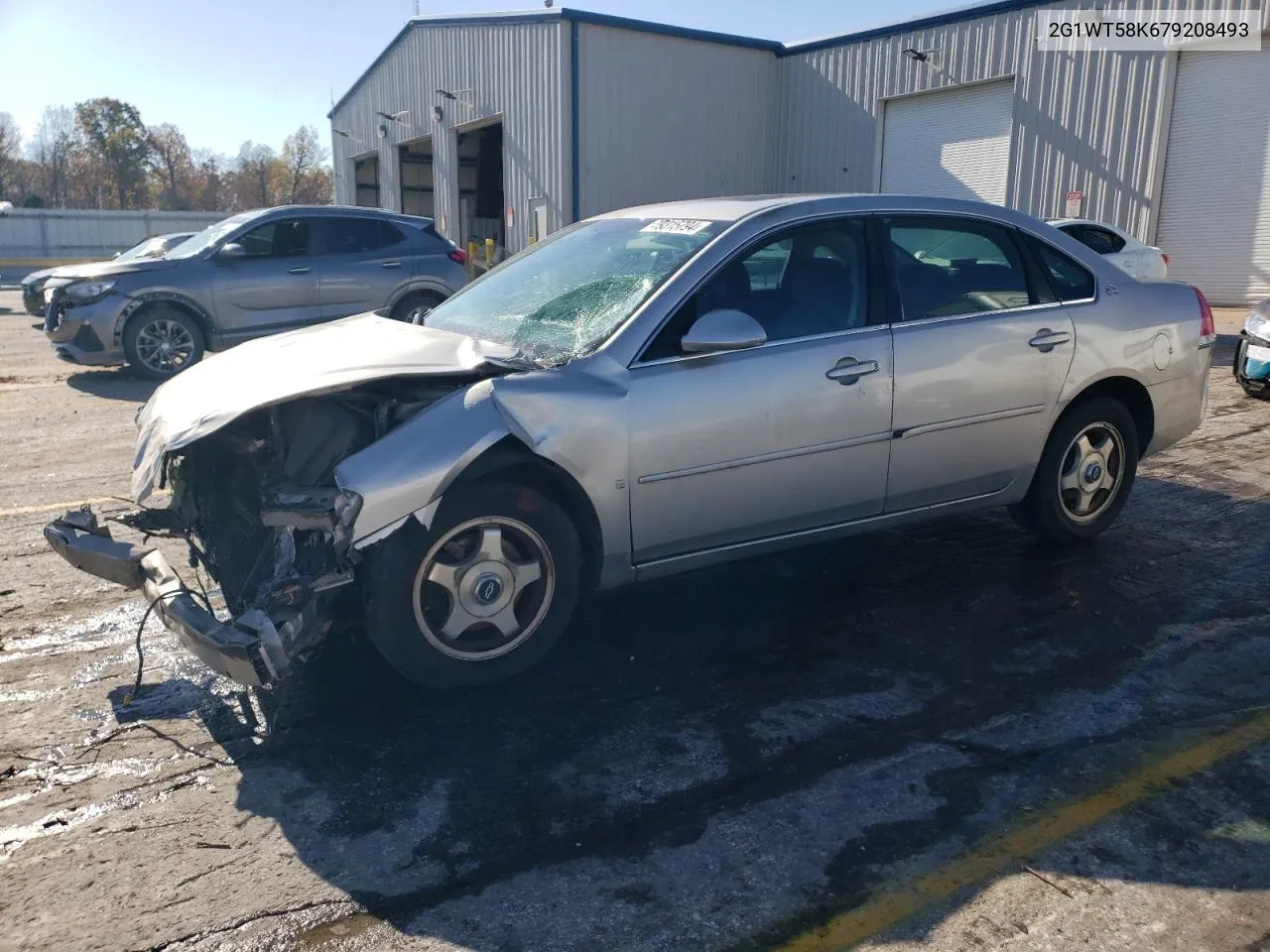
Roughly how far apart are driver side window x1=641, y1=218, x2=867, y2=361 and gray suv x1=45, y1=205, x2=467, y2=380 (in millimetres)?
7520

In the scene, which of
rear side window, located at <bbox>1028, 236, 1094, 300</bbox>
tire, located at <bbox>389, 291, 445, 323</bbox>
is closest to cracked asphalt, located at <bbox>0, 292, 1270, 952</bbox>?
rear side window, located at <bbox>1028, 236, 1094, 300</bbox>

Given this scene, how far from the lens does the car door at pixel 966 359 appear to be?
4.45 m

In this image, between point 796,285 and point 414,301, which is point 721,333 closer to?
point 796,285

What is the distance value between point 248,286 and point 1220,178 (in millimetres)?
14362

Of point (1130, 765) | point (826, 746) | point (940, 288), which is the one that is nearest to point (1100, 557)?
point (940, 288)

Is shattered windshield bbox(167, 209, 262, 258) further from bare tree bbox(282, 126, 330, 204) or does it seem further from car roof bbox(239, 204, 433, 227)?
bare tree bbox(282, 126, 330, 204)

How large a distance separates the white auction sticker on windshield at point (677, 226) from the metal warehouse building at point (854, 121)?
14742 millimetres

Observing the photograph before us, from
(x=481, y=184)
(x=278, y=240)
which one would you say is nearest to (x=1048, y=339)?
(x=278, y=240)

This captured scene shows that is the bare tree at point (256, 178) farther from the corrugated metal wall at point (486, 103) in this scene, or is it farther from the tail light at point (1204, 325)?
the tail light at point (1204, 325)

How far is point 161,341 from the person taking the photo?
10859mm

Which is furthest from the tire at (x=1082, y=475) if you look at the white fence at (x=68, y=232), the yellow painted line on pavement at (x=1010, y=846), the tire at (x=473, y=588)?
the white fence at (x=68, y=232)

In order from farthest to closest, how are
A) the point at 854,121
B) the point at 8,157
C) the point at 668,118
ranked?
the point at 8,157 < the point at 668,118 < the point at 854,121

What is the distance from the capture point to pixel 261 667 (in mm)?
3145

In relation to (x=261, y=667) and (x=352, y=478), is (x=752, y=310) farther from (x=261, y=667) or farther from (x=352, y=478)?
(x=261, y=667)
